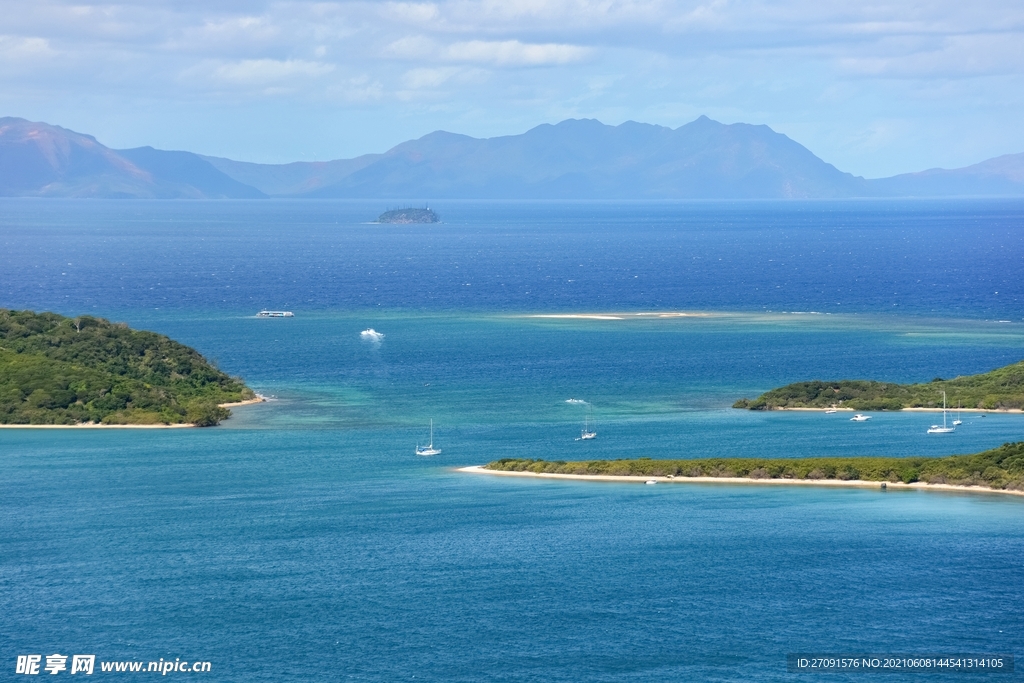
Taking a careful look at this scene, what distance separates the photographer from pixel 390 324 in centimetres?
16125

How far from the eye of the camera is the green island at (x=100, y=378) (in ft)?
349

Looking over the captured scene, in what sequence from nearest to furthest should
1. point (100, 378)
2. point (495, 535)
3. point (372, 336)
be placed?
point (495, 535), point (100, 378), point (372, 336)

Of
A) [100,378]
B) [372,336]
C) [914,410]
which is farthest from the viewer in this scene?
[372,336]

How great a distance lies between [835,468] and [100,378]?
55.8 m

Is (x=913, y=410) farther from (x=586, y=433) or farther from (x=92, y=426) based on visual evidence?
(x=92, y=426)

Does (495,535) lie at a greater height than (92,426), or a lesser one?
lesser

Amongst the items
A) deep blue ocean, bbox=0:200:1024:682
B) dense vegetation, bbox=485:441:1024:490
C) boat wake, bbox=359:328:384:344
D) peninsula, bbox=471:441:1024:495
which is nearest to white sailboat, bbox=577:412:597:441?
deep blue ocean, bbox=0:200:1024:682

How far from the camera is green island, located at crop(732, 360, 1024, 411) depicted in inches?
4318

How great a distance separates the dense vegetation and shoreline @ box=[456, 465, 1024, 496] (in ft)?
1.04

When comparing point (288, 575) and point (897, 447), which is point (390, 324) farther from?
point (288, 575)

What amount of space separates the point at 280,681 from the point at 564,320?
115092 mm

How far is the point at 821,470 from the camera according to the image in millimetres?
84938

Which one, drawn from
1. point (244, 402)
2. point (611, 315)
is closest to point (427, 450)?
point (244, 402)

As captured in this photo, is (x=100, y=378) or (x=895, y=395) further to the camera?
(x=895, y=395)
